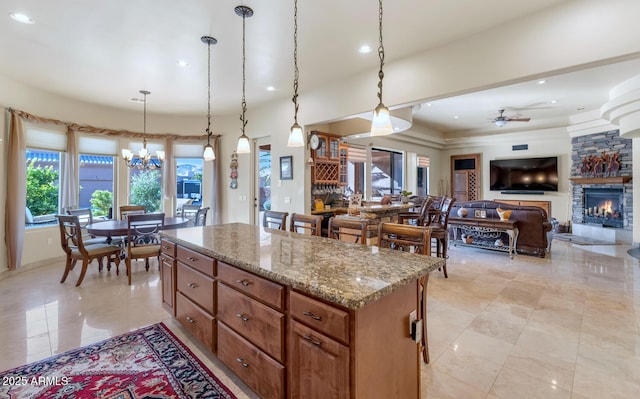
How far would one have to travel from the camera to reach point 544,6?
→ 2758 millimetres

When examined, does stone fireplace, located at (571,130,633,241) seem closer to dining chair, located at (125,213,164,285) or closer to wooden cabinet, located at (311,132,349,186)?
wooden cabinet, located at (311,132,349,186)

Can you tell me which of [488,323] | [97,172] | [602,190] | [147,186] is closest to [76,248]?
[97,172]

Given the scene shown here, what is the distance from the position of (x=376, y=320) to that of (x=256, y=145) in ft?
18.0

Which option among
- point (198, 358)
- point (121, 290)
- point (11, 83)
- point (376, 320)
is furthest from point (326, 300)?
point (11, 83)

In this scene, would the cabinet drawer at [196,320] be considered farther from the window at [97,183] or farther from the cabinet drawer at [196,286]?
the window at [97,183]

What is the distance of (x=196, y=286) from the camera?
2301 millimetres

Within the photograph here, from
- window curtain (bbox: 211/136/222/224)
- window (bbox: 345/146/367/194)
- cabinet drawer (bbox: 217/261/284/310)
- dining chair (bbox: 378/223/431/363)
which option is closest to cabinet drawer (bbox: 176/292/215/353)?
cabinet drawer (bbox: 217/261/284/310)

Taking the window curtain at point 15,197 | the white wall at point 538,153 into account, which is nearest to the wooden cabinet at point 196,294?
the window curtain at point 15,197

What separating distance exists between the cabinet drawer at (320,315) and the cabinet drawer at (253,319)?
0.14 metres

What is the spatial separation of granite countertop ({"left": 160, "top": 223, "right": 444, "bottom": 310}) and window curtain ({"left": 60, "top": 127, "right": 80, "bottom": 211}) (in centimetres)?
424

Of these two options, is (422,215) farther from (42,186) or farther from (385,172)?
(42,186)

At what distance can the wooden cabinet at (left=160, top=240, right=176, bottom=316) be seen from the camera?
2.68 metres

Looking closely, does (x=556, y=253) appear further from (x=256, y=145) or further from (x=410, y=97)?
(x=256, y=145)

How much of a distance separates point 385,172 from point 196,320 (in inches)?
291
